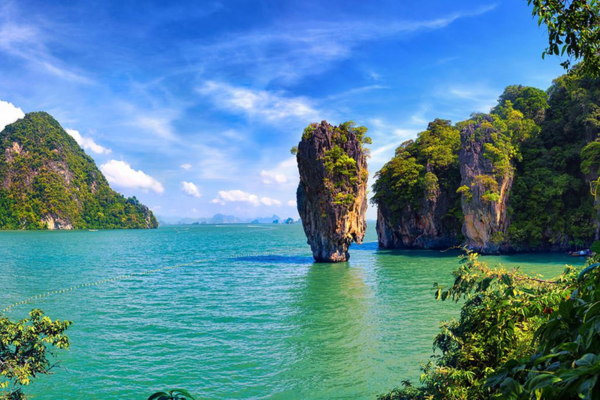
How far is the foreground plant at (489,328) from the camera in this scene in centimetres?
526

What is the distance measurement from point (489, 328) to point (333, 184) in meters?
34.4

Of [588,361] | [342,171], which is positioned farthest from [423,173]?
[588,361]

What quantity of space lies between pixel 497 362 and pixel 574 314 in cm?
423

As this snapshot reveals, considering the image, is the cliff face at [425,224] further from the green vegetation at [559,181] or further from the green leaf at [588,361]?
the green leaf at [588,361]

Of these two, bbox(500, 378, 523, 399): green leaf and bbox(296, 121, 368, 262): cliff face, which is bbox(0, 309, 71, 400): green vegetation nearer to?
bbox(500, 378, 523, 399): green leaf

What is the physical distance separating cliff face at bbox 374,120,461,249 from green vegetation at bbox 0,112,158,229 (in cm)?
13897

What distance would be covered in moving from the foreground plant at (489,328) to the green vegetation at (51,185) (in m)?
166

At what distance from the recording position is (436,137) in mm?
56219

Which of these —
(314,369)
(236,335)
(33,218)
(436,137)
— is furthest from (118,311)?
(33,218)

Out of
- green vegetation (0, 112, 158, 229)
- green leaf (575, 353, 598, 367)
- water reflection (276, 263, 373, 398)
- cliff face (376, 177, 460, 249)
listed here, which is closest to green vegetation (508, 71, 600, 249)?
cliff face (376, 177, 460, 249)

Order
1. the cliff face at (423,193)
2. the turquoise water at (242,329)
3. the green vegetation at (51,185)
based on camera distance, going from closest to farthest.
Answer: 1. the turquoise water at (242,329)
2. the cliff face at (423,193)
3. the green vegetation at (51,185)

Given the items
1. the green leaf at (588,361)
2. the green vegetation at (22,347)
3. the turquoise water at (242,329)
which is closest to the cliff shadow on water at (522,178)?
the turquoise water at (242,329)

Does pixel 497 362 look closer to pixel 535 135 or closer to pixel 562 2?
pixel 562 2

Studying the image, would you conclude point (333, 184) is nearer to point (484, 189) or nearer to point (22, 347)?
point (484, 189)
